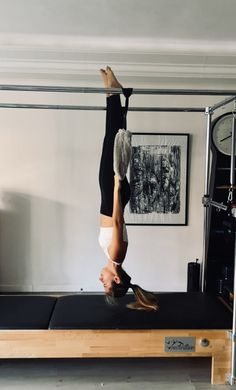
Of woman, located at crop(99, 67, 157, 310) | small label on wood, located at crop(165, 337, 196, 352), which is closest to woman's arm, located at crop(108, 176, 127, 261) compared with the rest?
woman, located at crop(99, 67, 157, 310)

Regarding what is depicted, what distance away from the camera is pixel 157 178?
351 centimetres

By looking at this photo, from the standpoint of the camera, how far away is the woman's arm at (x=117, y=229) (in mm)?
1838

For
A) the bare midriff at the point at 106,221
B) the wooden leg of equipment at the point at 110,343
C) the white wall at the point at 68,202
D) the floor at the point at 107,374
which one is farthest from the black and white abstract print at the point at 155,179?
the wooden leg of equipment at the point at 110,343

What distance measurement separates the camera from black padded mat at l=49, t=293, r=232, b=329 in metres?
1.92

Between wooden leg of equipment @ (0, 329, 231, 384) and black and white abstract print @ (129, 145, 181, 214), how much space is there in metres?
1.73

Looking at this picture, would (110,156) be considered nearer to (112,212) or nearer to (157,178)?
(112,212)

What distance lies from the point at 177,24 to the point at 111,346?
2.39 metres

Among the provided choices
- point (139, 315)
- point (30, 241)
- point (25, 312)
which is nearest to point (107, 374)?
point (139, 315)

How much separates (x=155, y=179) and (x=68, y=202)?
0.97 metres

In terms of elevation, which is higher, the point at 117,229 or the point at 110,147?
the point at 110,147

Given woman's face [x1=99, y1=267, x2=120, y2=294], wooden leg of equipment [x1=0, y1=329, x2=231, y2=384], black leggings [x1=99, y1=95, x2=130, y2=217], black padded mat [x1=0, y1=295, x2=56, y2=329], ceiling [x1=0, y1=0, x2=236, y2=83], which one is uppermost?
ceiling [x1=0, y1=0, x2=236, y2=83]

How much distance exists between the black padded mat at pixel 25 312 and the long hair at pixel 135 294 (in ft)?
1.34

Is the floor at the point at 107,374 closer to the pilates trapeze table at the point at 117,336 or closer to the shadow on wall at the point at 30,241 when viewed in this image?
the pilates trapeze table at the point at 117,336

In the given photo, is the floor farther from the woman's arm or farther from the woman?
the woman's arm
